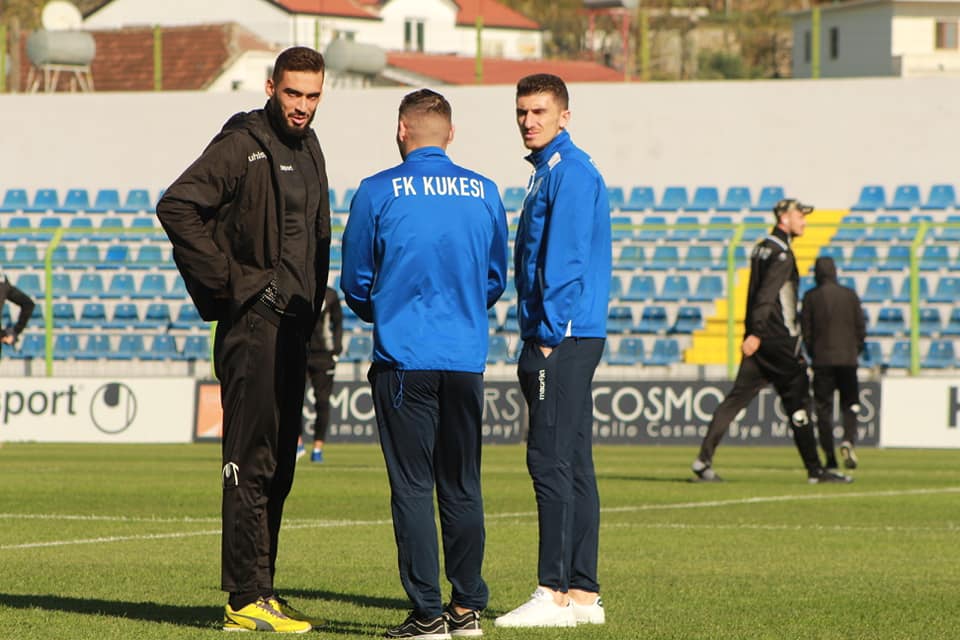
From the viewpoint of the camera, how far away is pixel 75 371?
28969 millimetres

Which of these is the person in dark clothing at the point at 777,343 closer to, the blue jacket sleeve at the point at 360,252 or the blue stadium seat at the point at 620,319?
the blue jacket sleeve at the point at 360,252

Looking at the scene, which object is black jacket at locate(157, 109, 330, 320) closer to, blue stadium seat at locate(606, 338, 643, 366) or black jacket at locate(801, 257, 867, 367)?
black jacket at locate(801, 257, 867, 367)

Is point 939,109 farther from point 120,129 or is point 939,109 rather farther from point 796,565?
point 796,565

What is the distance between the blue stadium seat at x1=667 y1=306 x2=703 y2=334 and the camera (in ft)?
92.6

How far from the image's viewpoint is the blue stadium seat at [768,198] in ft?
98.8

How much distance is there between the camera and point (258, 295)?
7.08 metres

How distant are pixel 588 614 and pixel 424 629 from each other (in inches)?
37.6

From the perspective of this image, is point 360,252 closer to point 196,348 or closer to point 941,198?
point 196,348

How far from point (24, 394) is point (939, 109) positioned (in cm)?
1626

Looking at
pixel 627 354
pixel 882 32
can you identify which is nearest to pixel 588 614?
pixel 627 354

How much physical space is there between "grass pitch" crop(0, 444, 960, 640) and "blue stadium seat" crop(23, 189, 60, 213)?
16.4 metres

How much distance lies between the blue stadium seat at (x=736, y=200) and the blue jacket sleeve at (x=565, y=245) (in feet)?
76.2

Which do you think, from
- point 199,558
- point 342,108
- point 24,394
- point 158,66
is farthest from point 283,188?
point 158,66

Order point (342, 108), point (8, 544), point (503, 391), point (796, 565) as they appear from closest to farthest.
A: point (796, 565), point (8, 544), point (503, 391), point (342, 108)
